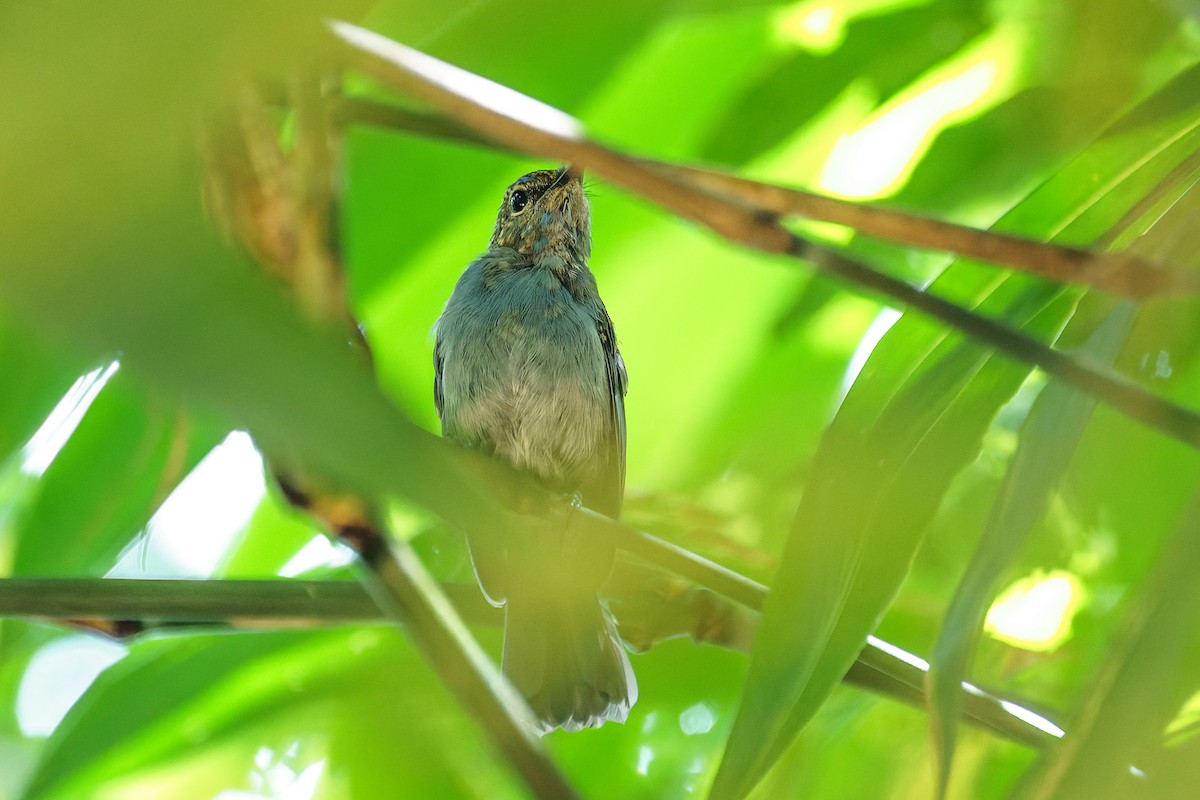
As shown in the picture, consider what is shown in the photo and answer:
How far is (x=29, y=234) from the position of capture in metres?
0.50

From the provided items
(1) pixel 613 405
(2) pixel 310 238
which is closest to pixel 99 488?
(2) pixel 310 238

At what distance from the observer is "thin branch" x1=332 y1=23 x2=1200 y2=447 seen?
0.71 metres

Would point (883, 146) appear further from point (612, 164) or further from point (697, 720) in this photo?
point (612, 164)

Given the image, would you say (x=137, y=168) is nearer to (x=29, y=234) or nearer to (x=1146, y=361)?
(x=29, y=234)

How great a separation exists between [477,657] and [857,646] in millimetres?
498

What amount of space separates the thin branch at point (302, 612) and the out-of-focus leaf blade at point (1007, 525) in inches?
9.4

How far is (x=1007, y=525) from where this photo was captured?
1408 millimetres

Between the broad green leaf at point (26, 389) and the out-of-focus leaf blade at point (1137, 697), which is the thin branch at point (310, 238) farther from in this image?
the broad green leaf at point (26, 389)

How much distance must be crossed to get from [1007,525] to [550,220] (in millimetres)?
3483

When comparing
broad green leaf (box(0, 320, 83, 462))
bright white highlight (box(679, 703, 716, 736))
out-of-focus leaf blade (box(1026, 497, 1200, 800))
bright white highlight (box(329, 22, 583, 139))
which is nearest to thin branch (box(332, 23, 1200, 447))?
bright white highlight (box(329, 22, 583, 139))

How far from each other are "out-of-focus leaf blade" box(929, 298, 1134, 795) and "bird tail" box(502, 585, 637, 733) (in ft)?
5.40

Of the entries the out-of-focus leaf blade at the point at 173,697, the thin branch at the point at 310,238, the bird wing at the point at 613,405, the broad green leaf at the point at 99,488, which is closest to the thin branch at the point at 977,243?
the thin branch at the point at 310,238

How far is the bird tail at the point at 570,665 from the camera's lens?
3.09 meters

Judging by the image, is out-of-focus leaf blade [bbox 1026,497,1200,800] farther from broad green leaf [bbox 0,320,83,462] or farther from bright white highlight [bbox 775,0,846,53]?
bright white highlight [bbox 775,0,846,53]
